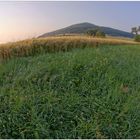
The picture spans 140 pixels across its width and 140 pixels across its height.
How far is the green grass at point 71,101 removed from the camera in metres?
3.49

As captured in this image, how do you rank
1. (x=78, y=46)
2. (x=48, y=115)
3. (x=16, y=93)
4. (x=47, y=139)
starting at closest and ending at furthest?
(x=47, y=139)
(x=48, y=115)
(x=16, y=93)
(x=78, y=46)

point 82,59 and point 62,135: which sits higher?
point 82,59

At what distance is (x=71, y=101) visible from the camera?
13.1 feet

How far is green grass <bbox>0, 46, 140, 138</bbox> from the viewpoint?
11.5 feet

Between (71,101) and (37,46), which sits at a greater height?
(37,46)

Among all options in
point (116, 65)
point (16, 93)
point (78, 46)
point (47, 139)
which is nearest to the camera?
point (47, 139)

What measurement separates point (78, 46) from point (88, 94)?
16.2 feet

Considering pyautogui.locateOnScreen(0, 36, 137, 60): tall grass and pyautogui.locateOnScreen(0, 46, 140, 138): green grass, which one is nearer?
pyautogui.locateOnScreen(0, 46, 140, 138): green grass

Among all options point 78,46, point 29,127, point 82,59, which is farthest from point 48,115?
point 78,46

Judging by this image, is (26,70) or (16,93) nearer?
(16,93)

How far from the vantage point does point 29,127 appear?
346cm

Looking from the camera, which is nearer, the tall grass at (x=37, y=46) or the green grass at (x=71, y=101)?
the green grass at (x=71, y=101)

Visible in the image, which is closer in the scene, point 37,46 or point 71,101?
point 71,101

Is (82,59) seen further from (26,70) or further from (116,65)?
(26,70)
